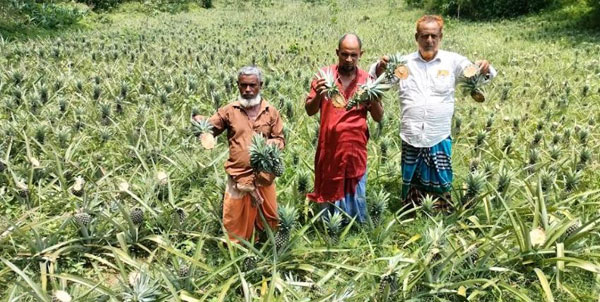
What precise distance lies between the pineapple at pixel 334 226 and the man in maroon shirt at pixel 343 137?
11cm

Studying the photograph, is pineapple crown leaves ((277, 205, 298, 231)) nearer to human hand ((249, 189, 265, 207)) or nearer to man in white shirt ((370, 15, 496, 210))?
human hand ((249, 189, 265, 207))

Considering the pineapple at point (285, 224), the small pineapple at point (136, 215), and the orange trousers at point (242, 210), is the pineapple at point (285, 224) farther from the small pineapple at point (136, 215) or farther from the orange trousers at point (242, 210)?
the small pineapple at point (136, 215)

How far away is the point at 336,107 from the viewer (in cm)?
288

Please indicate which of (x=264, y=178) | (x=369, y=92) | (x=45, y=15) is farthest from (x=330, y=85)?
(x=45, y=15)

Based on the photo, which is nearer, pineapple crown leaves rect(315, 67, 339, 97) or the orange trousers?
pineapple crown leaves rect(315, 67, 339, 97)

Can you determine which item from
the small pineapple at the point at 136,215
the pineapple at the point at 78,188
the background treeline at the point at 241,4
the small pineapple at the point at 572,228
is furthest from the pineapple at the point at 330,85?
the background treeline at the point at 241,4

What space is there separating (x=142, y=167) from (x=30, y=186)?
0.94m

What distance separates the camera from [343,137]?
3.05 meters

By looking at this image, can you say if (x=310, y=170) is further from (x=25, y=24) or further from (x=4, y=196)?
(x=25, y=24)

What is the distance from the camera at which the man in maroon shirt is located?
2902 millimetres

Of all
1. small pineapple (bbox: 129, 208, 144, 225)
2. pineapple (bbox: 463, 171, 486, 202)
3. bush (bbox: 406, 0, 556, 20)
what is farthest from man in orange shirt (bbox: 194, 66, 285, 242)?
bush (bbox: 406, 0, 556, 20)

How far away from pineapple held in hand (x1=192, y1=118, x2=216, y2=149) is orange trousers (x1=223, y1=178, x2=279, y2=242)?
1.34 ft

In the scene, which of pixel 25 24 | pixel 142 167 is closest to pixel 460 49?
pixel 142 167

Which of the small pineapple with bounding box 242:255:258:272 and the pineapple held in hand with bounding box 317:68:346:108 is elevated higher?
the pineapple held in hand with bounding box 317:68:346:108
